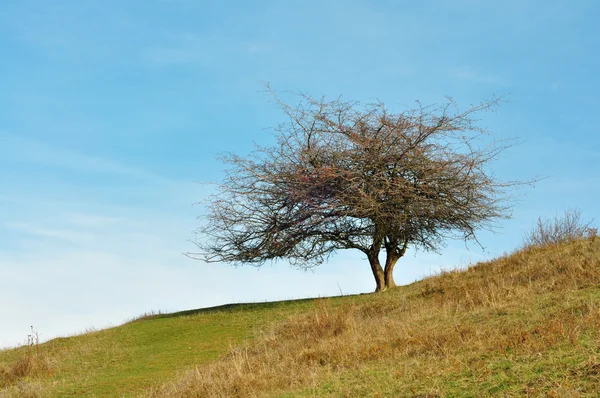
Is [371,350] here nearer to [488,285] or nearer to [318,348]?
[318,348]

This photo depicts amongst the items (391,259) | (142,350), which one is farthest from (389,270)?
(142,350)

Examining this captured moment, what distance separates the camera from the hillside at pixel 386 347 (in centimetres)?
860

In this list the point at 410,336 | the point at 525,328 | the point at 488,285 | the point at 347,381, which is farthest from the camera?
the point at 488,285

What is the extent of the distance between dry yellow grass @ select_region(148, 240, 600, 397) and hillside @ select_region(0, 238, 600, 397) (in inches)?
1.1

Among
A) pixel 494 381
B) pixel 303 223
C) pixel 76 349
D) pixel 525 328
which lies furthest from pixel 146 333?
pixel 494 381

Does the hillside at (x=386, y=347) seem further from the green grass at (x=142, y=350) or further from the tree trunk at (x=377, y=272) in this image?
the tree trunk at (x=377, y=272)

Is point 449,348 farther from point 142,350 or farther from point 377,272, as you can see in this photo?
point 377,272

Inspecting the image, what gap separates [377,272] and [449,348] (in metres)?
13.7

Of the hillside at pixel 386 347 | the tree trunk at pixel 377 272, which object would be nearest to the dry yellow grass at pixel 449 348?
the hillside at pixel 386 347

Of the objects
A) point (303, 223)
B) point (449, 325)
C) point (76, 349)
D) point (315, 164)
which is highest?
point (315, 164)

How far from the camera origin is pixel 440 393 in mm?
7945

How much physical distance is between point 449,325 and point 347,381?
3.32 m

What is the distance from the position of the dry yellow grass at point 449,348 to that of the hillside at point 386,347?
0.03m

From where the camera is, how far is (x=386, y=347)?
435 inches
